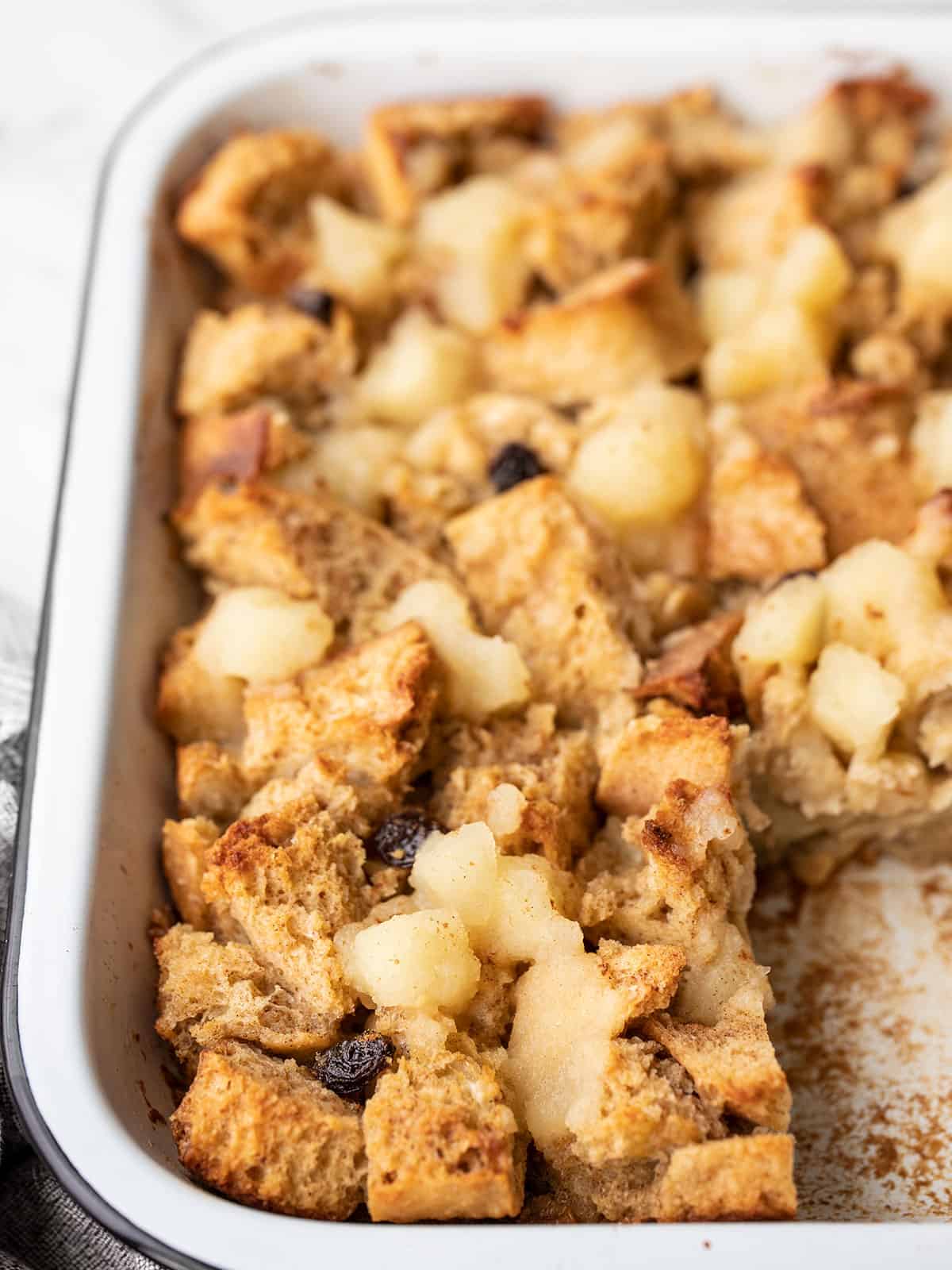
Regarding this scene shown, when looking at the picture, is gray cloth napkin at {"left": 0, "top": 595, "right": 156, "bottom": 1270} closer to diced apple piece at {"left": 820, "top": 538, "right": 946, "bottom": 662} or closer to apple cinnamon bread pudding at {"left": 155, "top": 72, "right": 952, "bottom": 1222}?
apple cinnamon bread pudding at {"left": 155, "top": 72, "right": 952, "bottom": 1222}

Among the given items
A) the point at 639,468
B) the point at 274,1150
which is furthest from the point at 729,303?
the point at 274,1150

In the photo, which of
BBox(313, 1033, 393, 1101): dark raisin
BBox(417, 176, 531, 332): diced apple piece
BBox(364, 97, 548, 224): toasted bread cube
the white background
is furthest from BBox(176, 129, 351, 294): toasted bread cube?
BBox(313, 1033, 393, 1101): dark raisin

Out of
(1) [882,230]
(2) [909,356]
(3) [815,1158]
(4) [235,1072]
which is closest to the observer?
(4) [235,1072]

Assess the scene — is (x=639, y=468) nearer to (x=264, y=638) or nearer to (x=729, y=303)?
(x=729, y=303)

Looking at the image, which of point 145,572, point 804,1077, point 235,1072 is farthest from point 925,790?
point 145,572

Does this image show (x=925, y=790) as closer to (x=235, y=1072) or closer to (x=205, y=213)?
(x=235, y=1072)

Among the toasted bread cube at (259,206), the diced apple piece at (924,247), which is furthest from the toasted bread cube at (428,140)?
the diced apple piece at (924,247)
